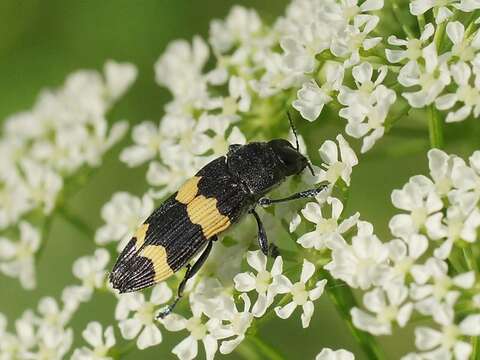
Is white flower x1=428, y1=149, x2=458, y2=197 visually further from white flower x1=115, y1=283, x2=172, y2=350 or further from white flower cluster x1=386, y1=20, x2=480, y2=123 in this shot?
white flower x1=115, y1=283, x2=172, y2=350

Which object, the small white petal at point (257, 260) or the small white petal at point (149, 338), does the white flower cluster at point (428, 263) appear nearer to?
the small white petal at point (257, 260)

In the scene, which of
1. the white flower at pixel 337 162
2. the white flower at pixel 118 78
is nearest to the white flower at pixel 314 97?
the white flower at pixel 337 162

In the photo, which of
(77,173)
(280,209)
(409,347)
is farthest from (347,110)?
(409,347)

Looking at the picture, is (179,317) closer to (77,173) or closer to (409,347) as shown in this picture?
(77,173)

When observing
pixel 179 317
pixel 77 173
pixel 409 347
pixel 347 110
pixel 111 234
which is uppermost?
pixel 77 173

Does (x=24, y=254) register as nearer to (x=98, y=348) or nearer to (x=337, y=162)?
(x=98, y=348)

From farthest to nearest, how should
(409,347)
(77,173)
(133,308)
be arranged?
(409,347), (77,173), (133,308)
